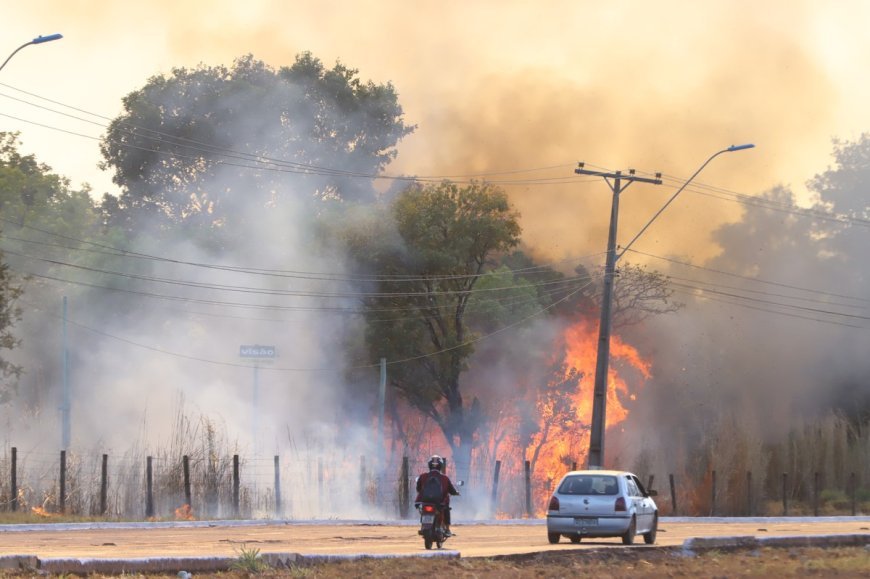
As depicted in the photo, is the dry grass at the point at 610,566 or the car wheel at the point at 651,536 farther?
the car wheel at the point at 651,536

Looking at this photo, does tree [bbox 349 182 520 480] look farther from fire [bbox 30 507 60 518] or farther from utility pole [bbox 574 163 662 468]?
fire [bbox 30 507 60 518]

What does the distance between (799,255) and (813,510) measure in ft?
65.7

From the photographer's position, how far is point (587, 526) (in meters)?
26.2

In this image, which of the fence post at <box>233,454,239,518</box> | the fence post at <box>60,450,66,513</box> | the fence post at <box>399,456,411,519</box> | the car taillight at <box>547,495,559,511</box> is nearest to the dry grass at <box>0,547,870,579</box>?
the car taillight at <box>547,495,559,511</box>

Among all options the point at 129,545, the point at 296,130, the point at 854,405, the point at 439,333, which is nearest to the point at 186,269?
the point at 439,333

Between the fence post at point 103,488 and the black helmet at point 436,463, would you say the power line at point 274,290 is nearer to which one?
the fence post at point 103,488

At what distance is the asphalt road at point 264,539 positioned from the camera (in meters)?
21.6

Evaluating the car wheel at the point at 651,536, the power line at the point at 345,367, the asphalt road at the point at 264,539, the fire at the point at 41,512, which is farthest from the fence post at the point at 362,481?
the power line at the point at 345,367

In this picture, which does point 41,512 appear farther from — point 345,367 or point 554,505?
point 345,367

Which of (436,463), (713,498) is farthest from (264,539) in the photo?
(713,498)

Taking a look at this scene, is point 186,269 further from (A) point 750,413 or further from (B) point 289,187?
(A) point 750,413

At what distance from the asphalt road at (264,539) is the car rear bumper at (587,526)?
25cm

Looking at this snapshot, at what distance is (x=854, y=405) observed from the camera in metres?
65.2

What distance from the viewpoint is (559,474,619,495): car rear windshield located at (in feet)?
87.4
